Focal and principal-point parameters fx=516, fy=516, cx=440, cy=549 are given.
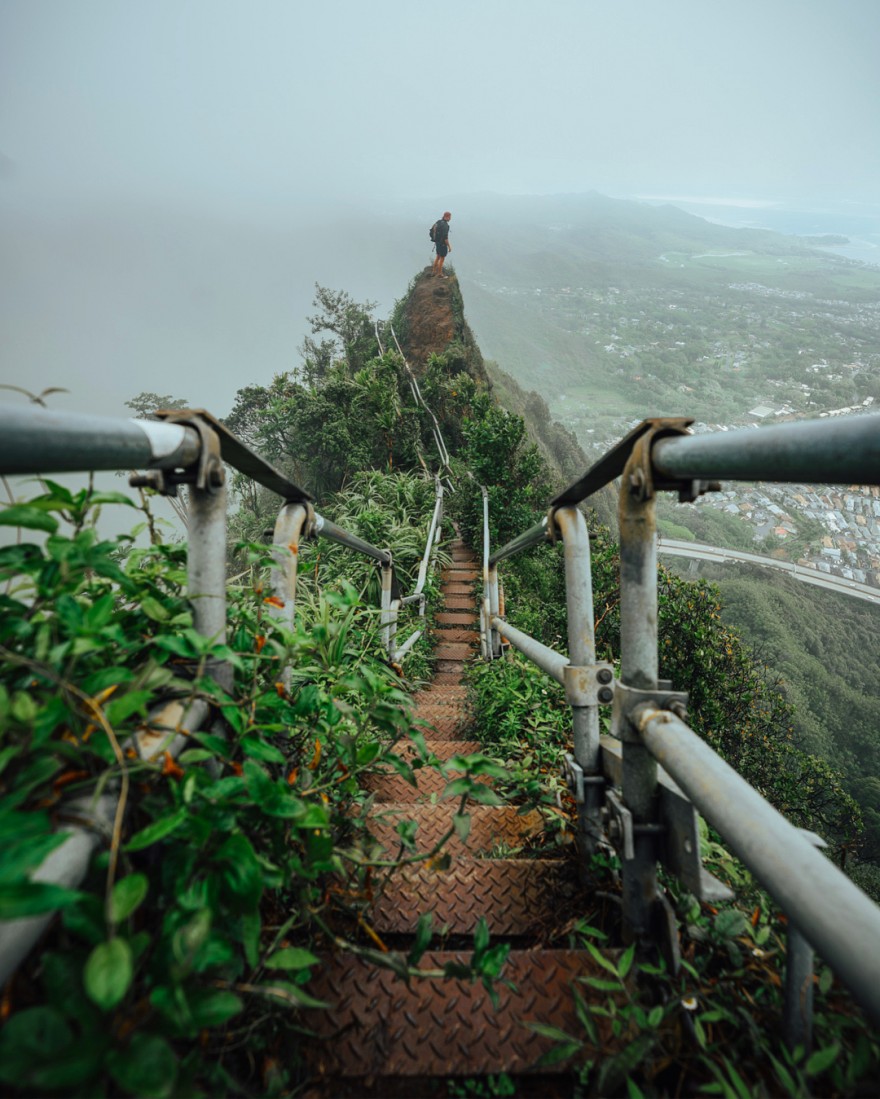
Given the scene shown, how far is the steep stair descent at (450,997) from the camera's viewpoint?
0.87 metres

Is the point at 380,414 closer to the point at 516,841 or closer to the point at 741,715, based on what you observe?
the point at 741,715

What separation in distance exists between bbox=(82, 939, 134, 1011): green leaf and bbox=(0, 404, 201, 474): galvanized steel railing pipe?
1.56ft

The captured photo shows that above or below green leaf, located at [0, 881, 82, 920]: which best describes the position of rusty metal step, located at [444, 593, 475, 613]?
below

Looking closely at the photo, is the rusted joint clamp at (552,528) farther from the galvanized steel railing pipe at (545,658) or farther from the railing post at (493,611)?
the railing post at (493,611)

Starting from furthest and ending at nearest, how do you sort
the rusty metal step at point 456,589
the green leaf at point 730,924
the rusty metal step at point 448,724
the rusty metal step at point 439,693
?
the rusty metal step at point 456,589 → the rusty metal step at point 439,693 → the rusty metal step at point 448,724 → the green leaf at point 730,924

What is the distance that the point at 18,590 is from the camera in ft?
2.22

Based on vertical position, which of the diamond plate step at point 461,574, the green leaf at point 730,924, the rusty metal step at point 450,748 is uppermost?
the green leaf at point 730,924

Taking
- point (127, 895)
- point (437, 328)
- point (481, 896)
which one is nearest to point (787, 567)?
point (437, 328)

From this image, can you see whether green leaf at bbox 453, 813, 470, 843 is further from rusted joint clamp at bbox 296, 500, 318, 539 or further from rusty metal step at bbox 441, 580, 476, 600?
rusty metal step at bbox 441, 580, 476, 600

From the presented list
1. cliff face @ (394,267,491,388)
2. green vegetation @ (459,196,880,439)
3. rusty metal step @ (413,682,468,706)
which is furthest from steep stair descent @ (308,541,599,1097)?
green vegetation @ (459,196,880,439)

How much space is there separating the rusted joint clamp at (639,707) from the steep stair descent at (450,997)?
0.44m

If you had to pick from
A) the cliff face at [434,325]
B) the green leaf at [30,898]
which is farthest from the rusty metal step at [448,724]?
the cliff face at [434,325]

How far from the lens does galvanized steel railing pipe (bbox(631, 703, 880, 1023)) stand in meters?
0.47

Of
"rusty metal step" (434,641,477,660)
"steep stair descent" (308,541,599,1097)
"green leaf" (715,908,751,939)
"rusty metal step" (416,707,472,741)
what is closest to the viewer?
"steep stair descent" (308,541,599,1097)
